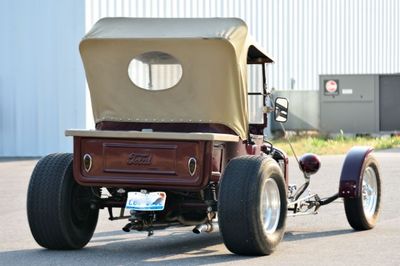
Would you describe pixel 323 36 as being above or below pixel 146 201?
above

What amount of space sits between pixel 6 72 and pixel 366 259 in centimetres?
2115

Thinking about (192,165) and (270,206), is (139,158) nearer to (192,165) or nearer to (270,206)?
(192,165)

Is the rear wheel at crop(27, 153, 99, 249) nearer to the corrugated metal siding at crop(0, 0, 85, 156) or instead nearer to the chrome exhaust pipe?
the chrome exhaust pipe

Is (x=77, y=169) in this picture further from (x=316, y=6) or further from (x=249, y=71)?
(x=316, y=6)

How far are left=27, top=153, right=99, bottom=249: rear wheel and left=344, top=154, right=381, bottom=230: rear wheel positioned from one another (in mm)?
2964

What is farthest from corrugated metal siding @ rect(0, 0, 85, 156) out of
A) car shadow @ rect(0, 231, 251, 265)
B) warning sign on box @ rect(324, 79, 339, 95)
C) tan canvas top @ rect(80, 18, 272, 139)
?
tan canvas top @ rect(80, 18, 272, 139)

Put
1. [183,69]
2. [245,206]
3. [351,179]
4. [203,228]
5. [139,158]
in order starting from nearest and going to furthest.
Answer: [245,206], [139,158], [203,228], [183,69], [351,179]

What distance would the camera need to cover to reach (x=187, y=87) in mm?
9961

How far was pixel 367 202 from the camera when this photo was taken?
11797 mm

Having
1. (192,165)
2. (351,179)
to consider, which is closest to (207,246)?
(192,165)

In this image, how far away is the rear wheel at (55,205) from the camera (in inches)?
385

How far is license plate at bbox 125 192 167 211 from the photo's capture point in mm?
9477

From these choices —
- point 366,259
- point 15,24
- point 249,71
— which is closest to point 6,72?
point 15,24

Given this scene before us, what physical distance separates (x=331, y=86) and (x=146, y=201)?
25.7 meters
